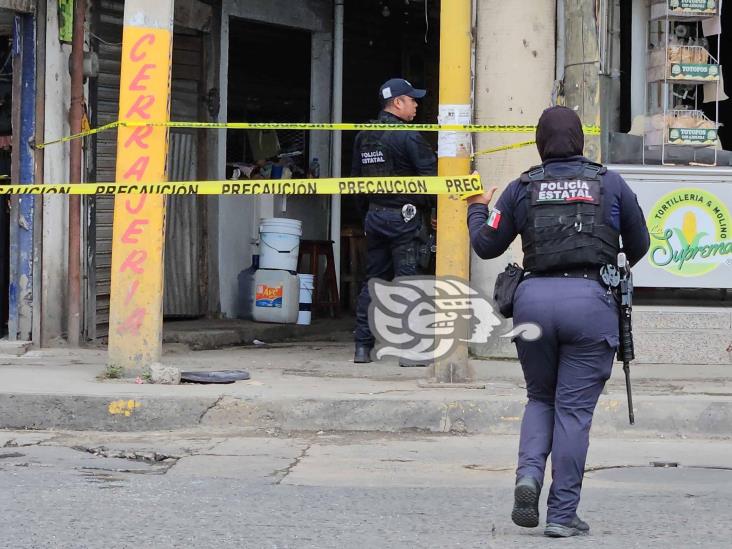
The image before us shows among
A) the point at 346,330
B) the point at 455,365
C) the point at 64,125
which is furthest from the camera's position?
the point at 346,330

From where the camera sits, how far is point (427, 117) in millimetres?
13969

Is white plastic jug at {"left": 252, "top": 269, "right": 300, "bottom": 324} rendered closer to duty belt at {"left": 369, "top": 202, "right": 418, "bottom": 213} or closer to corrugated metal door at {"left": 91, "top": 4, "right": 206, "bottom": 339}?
corrugated metal door at {"left": 91, "top": 4, "right": 206, "bottom": 339}

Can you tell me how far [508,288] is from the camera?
16.5 ft

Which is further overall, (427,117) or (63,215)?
(427,117)

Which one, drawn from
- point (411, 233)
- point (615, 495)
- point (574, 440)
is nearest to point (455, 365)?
point (411, 233)

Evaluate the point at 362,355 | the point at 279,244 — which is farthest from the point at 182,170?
the point at 362,355

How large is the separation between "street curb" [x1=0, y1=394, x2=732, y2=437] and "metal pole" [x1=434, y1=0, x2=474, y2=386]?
3.16 feet

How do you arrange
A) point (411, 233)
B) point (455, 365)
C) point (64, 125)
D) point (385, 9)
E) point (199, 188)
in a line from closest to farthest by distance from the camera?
point (199, 188), point (455, 365), point (411, 233), point (64, 125), point (385, 9)

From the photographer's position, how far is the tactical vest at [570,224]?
4879 mm

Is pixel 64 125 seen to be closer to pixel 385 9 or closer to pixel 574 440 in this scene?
pixel 385 9

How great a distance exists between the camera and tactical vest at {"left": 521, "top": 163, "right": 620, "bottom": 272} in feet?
16.0

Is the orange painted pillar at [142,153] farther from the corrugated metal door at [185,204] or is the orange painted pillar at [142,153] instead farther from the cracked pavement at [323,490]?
the corrugated metal door at [185,204]

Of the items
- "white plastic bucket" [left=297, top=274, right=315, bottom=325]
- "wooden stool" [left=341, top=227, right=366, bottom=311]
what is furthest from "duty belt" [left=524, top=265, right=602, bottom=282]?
"wooden stool" [left=341, top=227, right=366, bottom=311]

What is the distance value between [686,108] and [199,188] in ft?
12.6
